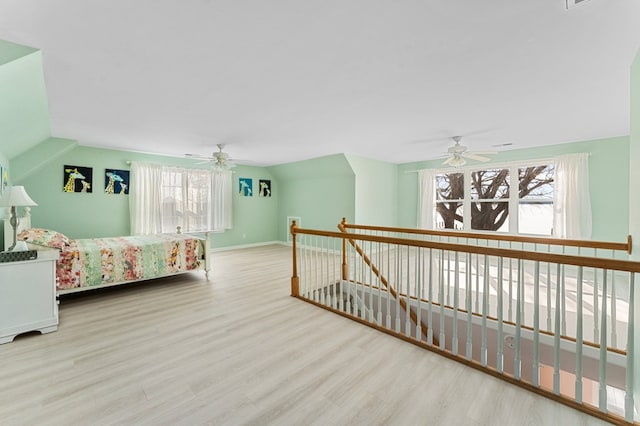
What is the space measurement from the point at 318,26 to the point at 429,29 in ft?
2.28

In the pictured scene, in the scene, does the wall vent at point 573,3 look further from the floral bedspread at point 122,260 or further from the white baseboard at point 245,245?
the white baseboard at point 245,245

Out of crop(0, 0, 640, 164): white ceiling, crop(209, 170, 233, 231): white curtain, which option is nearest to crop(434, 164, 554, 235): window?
crop(0, 0, 640, 164): white ceiling

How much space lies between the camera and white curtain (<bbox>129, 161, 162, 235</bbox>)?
17.3 ft

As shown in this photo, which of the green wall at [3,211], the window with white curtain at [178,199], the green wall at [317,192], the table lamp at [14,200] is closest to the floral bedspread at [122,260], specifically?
the table lamp at [14,200]

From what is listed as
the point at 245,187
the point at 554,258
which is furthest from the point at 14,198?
the point at 245,187

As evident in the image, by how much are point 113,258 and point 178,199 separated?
2732 millimetres

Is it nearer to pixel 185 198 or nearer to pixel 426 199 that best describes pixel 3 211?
pixel 185 198

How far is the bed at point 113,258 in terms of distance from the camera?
3.09m

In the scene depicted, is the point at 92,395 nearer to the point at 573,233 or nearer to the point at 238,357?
the point at 238,357

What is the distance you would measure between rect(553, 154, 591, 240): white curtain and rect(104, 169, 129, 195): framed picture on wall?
26.7 ft

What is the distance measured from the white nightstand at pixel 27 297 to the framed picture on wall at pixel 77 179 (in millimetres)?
2833

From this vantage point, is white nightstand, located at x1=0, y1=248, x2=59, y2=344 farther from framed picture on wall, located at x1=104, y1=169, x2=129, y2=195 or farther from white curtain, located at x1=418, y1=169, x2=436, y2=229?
white curtain, located at x1=418, y1=169, x2=436, y2=229

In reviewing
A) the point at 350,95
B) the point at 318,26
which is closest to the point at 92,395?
the point at 318,26

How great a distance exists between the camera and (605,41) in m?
1.75
